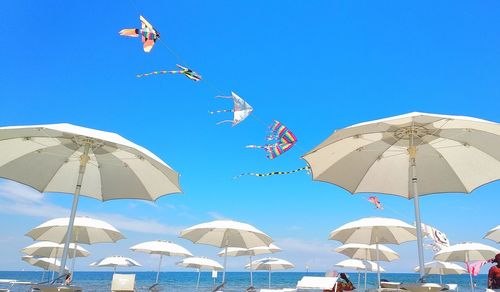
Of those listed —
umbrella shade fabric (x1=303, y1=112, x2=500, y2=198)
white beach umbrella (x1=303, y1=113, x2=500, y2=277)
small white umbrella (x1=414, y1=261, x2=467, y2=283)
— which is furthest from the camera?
small white umbrella (x1=414, y1=261, x2=467, y2=283)

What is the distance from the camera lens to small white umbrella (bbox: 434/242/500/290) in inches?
530

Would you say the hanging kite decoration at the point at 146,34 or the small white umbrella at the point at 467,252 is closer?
the hanging kite decoration at the point at 146,34

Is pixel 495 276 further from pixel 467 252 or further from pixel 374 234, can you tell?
pixel 467 252

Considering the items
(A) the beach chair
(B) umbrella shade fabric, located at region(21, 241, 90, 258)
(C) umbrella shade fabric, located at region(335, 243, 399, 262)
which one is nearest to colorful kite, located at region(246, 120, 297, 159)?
(A) the beach chair

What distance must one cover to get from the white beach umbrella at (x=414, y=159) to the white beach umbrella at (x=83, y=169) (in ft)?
9.41

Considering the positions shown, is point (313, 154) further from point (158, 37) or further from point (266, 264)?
point (266, 264)

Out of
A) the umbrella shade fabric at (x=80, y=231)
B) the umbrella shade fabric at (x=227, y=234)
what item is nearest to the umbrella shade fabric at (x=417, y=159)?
the umbrella shade fabric at (x=227, y=234)

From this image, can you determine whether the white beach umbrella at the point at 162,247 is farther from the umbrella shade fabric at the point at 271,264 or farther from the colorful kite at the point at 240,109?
the colorful kite at the point at 240,109

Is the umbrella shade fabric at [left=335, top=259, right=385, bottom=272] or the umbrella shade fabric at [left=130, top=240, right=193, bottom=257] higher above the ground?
the umbrella shade fabric at [left=130, top=240, right=193, bottom=257]

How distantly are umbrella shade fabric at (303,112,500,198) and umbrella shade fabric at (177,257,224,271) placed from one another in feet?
48.4

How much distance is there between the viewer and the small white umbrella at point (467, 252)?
1345 centimetres

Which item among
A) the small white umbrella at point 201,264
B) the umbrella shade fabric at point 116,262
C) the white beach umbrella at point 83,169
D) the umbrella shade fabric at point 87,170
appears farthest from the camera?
the small white umbrella at point 201,264

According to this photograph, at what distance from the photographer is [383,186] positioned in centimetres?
744

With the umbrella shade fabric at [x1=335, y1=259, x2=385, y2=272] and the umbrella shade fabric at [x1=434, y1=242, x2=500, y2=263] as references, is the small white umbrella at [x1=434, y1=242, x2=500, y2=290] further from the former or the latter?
the umbrella shade fabric at [x1=335, y1=259, x2=385, y2=272]
